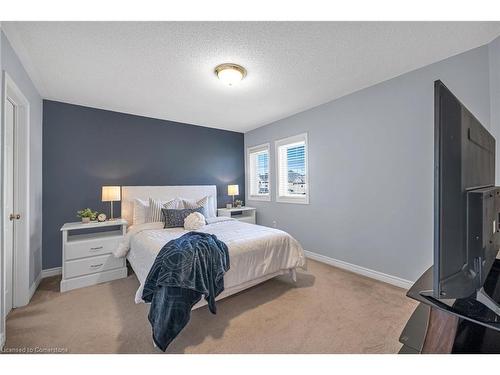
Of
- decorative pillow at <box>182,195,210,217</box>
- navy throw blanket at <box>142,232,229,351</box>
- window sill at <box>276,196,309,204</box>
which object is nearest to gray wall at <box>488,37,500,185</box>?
window sill at <box>276,196,309,204</box>

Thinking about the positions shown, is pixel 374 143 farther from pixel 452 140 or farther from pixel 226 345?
pixel 226 345

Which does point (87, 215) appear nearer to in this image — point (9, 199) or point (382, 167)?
point (9, 199)

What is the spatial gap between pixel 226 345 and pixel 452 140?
1812mm

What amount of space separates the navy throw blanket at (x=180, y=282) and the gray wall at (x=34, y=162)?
1.82 metres

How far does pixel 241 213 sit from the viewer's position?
4680 mm

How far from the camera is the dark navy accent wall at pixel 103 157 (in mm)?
2959

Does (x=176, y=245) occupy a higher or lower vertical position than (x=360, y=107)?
lower

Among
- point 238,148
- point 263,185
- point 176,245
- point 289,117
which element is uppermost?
point 289,117

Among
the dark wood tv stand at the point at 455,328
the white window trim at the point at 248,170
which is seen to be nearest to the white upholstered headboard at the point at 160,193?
the white window trim at the point at 248,170

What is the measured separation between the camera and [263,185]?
462 centimetres

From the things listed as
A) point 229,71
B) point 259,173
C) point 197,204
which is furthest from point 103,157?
point 259,173

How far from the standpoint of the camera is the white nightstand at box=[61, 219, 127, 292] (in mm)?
2525

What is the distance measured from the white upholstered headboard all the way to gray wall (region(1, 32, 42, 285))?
967 millimetres
